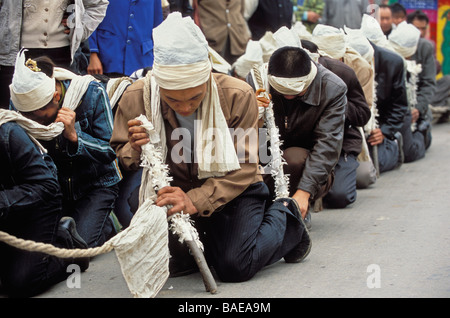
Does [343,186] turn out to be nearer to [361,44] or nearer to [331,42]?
[331,42]

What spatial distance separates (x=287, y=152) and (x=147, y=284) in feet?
6.24

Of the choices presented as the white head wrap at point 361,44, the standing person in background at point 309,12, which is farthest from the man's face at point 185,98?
the standing person in background at point 309,12

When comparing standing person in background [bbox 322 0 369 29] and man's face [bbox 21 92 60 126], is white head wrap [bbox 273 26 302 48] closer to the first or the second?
man's face [bbox 21 92 60 126]

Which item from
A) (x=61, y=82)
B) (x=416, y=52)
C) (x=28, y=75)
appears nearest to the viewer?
(x=28, y=75)

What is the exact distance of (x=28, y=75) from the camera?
15.7 feet

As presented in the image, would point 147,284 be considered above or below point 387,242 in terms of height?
above

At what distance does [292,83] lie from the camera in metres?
5.48

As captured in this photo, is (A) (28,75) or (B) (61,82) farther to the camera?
(B) (61,82)

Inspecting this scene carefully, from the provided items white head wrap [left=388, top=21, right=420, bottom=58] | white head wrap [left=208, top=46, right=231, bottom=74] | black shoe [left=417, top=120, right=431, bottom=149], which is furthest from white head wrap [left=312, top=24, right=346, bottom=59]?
black shoe [left=417, top=120, right=431, bottom=149]

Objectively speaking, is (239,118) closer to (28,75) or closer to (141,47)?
(28,75)

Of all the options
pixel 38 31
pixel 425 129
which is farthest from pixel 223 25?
pixel 38 31

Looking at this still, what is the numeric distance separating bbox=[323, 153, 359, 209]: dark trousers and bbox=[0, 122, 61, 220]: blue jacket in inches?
107

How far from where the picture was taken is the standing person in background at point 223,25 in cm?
885
